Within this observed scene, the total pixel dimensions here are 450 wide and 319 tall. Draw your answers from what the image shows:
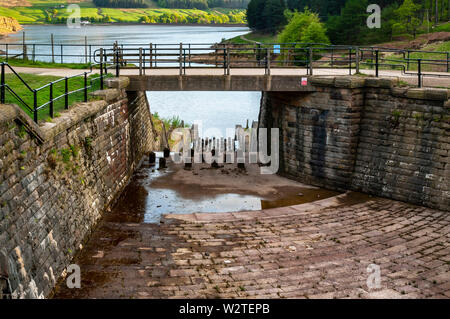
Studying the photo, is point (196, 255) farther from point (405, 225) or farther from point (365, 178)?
point (365, 178)

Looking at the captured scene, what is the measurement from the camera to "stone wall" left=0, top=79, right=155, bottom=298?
962 cm

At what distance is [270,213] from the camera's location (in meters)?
16.8

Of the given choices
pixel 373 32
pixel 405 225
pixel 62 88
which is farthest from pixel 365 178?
pixel 373 32

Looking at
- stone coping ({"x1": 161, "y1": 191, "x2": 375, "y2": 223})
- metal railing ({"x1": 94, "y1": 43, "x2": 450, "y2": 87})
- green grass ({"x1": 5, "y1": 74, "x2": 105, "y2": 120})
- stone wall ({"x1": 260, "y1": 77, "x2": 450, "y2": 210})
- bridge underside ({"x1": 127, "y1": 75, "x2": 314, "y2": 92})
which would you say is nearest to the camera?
green grass ({"x1": 5, "y1": 74, "x2": 105, "y2": 120})

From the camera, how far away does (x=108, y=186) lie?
17094 millimetres

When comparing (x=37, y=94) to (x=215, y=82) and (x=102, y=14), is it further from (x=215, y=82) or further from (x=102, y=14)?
(x=102, y=14)

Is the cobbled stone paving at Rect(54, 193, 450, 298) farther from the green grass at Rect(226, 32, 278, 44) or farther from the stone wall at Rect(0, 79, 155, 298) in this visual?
the green grass at Rect(226, 32, 278, 44)

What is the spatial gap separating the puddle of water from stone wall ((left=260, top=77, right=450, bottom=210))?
1.16 metres

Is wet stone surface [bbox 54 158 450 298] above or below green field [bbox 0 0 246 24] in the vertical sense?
below

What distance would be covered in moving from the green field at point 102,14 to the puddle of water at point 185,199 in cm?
→ 10796

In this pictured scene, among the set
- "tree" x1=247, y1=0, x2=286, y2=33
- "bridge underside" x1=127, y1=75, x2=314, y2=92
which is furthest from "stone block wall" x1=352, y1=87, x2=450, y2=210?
"tree" x1=247, y1=0, x2=286, y2=33

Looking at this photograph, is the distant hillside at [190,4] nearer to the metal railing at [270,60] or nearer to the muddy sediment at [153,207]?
the metal railing at [270,60]

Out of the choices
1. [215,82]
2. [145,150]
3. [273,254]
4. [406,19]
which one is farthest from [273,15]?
[273,254]

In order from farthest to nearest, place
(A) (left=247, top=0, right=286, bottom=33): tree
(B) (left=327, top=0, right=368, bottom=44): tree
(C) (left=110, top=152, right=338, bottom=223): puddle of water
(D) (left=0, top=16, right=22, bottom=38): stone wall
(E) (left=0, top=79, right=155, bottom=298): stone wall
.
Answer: (A) (left=247, top=0, right=286, bottom=33): tree
(D) (left=0, top=16, right=22, bottom=38): stone wall
(B) (left=327, top=0, right=368, bottom=44): tree
(C) (left=110, top=152, right=338, bottom=223): puddle of water
(E) (left=0, top=79, right=155, bottom=298): stone wall
